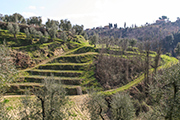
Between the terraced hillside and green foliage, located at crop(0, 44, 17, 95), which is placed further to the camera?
the terraced hillside

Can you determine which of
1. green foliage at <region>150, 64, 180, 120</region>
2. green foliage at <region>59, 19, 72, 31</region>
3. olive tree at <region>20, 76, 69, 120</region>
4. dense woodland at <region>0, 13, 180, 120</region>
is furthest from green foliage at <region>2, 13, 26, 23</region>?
green foliage at <region>150, 64, 180, 120</region>

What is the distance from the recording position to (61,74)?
63.2 meters

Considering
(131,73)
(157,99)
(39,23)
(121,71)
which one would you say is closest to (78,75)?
(121,71)

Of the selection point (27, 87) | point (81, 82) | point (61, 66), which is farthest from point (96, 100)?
point (61, 66)

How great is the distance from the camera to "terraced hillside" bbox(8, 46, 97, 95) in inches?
2063

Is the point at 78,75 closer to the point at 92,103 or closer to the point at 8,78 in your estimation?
the point at 92,103

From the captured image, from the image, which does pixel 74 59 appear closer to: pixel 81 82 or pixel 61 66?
pixel 61 66

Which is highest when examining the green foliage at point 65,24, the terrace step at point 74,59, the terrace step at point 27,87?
the green foliage at point 65,24

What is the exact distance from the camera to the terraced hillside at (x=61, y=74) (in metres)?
52.4

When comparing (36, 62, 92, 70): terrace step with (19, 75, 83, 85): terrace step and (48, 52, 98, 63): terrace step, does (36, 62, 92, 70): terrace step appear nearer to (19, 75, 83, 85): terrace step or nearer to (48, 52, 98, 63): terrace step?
(48, 52, 98, 63): terrace step

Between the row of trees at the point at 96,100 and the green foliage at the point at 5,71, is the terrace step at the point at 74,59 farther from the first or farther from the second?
the green foliage at the point at 5,71

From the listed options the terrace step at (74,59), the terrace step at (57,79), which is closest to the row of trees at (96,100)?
the terrace step at (57,79)

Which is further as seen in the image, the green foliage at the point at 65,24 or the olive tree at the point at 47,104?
the green foliage at the point at 65,24

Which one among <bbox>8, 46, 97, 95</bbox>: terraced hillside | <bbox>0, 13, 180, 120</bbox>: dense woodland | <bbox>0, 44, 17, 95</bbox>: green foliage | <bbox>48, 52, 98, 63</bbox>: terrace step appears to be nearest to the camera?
<bbox>0, 44, 17, 95</bbox>: green foliage
